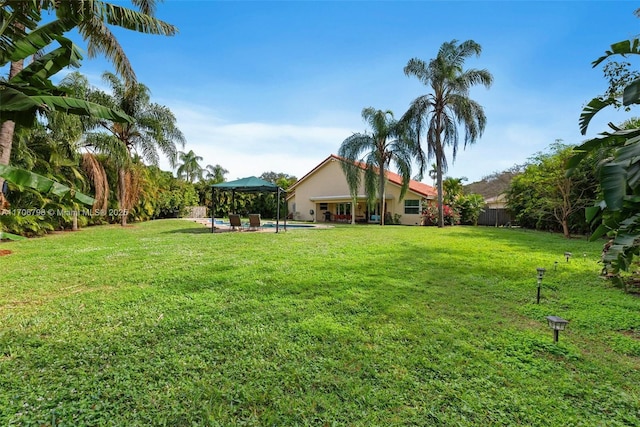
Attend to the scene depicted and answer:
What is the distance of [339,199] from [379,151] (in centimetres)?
794

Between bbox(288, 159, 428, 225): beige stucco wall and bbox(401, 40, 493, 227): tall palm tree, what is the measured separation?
20.6 ft

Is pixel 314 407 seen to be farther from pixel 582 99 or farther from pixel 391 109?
pixel 391 109

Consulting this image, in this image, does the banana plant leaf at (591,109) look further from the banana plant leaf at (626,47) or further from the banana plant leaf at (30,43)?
the banana plant leaf at (30,43)

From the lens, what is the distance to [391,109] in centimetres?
2272

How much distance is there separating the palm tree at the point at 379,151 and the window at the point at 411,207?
4.61 meters

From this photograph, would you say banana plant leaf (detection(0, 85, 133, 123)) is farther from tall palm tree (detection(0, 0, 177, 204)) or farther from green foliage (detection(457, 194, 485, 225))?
green foliage (detection(457, 194, 485, 225))

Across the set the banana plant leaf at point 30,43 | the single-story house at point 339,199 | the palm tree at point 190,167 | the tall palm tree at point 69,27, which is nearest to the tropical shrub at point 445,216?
the single-story house at point 339,199

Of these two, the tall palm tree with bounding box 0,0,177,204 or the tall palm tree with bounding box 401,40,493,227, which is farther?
the tall palm tree with bounding box 401,40,493,227

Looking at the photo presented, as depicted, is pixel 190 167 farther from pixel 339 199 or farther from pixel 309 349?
pixel 309 349

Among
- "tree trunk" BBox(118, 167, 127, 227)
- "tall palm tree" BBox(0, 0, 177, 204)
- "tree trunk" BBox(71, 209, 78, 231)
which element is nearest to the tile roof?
"tree trunk" BBox(118, 167, 127, 227)

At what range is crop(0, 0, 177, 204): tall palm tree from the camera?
9.82 feet

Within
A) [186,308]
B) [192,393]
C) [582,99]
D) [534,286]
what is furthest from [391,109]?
[192,393]

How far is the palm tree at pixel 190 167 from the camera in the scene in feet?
147

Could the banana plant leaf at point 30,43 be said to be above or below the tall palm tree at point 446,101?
below
